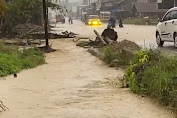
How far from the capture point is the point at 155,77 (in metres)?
8.42

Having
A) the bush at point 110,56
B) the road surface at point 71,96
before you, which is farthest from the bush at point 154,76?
the bush at point 110,56

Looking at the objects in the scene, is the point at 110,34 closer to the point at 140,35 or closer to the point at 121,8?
the point at 140,35

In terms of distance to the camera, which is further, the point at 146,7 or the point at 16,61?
Result: the point at 146,7

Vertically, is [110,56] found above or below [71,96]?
above

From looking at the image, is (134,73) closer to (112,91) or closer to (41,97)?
(112,91)

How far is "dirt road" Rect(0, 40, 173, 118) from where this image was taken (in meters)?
7.64

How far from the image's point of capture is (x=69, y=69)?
14492 mm

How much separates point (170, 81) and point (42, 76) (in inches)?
239

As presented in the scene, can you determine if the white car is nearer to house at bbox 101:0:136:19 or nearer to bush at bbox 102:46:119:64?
bush at bbox 102:46:119:64

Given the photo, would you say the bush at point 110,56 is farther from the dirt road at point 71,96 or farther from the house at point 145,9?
the house at point 145,9

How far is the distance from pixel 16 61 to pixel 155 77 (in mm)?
7954

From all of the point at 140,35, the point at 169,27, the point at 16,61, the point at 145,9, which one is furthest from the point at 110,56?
the point at 145,9

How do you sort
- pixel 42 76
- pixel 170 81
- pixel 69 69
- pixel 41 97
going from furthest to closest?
pixel 69 69 → pixel 42 76 → pixel 41 97 → pixel 170 81

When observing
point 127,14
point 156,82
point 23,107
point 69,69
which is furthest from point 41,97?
point 127,14
